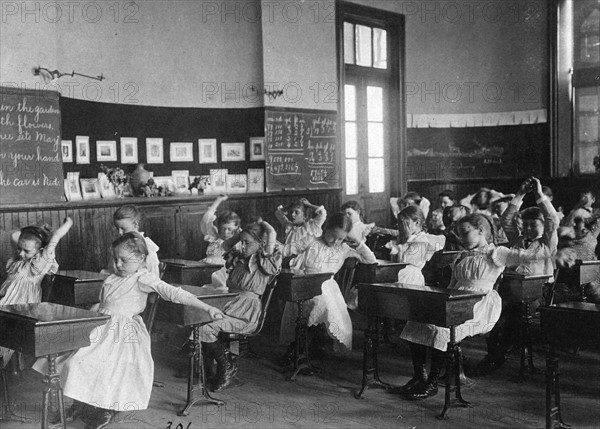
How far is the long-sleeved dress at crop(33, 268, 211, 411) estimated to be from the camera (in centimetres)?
351

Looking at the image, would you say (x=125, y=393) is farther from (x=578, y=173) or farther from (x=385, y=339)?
(x=578, y=173)

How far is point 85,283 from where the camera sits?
14.6ft

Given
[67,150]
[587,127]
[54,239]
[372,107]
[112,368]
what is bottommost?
[112,368]

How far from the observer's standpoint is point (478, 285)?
4.35m

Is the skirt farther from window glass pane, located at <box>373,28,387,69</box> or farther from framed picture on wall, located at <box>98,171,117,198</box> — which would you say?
window glass pane, located at <box>373,28,387,69</box>

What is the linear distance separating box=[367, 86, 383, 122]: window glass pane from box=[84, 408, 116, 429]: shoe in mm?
6723

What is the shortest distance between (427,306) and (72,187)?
411cm

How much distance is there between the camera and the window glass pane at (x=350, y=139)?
9430mm

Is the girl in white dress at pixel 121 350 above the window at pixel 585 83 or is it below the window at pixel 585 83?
below

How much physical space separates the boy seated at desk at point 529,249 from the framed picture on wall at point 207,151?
3.96m

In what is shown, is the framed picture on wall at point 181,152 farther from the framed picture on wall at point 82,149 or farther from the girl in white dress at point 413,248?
the girl in white dress at point 413,248

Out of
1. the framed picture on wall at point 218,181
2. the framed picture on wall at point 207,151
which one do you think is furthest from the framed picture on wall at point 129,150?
the framed picture on wall at point 218,181

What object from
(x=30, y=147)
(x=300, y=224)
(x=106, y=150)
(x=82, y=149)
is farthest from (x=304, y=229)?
(x=30, y=147)

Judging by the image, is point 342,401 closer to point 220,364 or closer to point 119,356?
point 220,364
